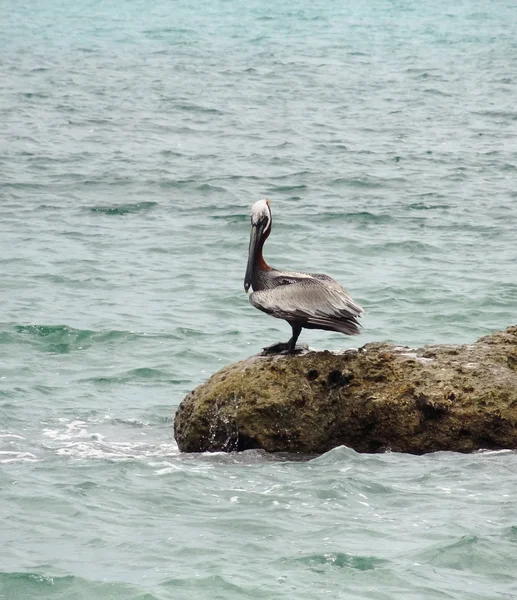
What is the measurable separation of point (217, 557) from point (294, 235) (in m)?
11.3

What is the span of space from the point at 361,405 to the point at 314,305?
816 millimetres

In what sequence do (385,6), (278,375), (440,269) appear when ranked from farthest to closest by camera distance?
1. (385,6)
2. (440,269)
3. (278,375)

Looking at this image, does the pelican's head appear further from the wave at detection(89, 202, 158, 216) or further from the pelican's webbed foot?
the wave at detection(89, 202, 158, 216)

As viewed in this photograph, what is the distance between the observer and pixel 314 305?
28.7 ft

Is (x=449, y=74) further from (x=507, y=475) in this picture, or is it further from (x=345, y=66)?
(x=507, y=475)

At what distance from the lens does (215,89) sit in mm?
31328

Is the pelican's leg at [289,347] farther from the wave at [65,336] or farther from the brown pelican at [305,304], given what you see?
the wave at [65,336]

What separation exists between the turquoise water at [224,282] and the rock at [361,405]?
0.21m

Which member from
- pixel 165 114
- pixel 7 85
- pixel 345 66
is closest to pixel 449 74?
pixel 345 66

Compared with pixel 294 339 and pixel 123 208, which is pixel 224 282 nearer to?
pixel 123 208

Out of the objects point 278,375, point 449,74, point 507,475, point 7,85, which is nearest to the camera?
point 507,475

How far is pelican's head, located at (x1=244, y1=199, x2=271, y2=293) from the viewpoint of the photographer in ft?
30.2

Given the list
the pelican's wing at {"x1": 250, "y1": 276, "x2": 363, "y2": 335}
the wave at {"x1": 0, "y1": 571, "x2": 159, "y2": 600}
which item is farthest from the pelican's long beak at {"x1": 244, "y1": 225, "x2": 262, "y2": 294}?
the wave at {"x1": 0, "y1": 571, "x2": 159, "y2": 600}

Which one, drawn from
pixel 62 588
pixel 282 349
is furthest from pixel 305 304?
pixel 62 588
